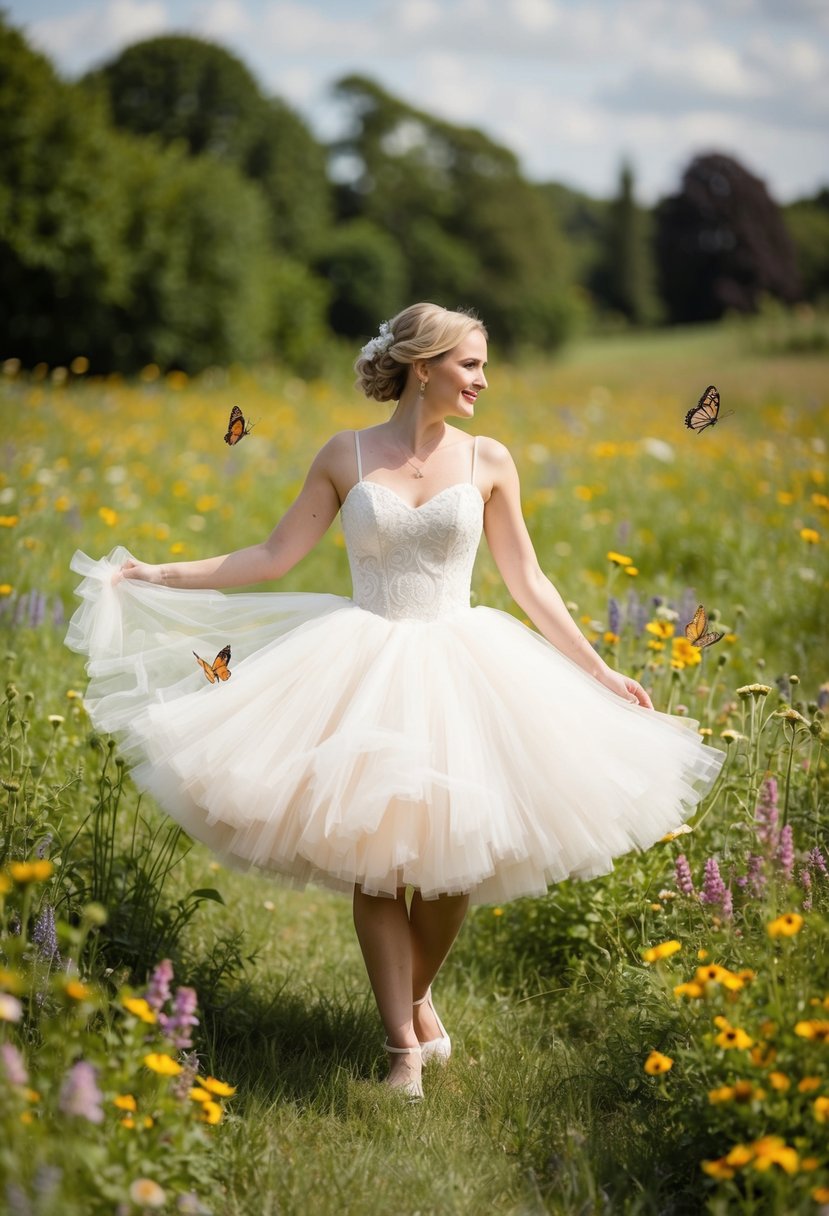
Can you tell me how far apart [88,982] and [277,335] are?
26.6m

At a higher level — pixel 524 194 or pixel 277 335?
pixel 524 194

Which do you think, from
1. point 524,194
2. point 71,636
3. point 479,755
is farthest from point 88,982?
point 524,194

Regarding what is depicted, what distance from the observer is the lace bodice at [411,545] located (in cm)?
315

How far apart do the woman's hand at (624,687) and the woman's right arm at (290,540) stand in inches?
36.9

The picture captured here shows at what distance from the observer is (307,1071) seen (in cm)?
304

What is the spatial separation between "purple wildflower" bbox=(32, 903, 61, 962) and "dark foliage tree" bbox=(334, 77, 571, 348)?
132 feet

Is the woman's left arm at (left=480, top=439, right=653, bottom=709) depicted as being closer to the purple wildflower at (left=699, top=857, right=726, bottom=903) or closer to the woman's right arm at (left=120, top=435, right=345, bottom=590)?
the woman's right arm at (left=120, top=435, right=345, bottom=590)

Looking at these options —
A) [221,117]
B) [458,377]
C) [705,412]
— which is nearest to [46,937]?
[458,377]

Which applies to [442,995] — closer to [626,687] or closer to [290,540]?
[626,687]

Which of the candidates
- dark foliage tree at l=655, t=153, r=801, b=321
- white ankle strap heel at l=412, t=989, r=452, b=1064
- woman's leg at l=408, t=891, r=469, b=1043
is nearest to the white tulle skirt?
woman's leg at l=408, t=891, r=469, b=1043

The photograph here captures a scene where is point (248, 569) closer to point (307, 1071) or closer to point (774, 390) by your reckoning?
point (307, 1071)

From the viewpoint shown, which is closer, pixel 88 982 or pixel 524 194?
pixel 88 982

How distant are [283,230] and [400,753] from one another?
36324 millimetres

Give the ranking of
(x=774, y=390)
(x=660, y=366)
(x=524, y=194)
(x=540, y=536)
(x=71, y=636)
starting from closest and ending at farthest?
1. (x=71, y=636)
2. (x=540, y=536)
3. (x=774, y=390)
4. (x=660, y=366)
5. (x=524, y=194)
